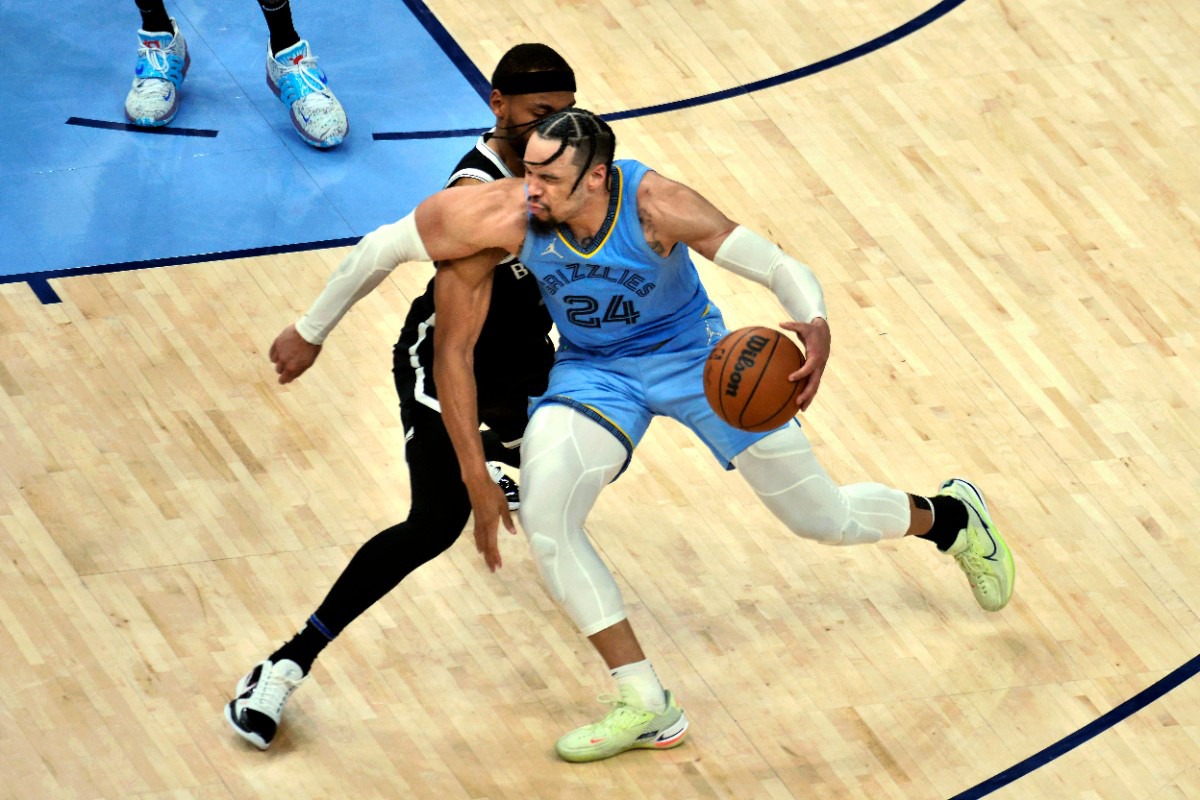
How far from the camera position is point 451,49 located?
318 inches

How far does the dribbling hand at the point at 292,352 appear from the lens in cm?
513

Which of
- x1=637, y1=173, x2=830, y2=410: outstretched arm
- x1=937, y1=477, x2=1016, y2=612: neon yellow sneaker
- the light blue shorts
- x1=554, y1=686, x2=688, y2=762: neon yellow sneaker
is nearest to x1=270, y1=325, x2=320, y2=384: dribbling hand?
the light blue shorts

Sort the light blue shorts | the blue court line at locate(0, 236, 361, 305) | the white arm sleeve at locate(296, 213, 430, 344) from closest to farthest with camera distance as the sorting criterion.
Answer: the white arm sleeve at locate(296, 213, 430, 344) → the light blue shorts → the blue court line at locate(0, 236, 361, 305)

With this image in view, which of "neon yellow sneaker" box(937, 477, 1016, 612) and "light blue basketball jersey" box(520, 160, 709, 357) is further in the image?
"neon yellow sneaker" box(937, 477, 1016, 612)

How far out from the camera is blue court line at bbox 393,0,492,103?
25.9 feet

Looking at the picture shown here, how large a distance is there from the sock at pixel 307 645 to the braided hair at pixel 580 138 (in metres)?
1.39

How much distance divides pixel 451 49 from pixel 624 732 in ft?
12.8

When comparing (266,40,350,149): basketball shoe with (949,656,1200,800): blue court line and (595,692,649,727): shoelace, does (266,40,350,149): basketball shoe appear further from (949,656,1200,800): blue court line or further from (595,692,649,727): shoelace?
(949,656,1200,800): blue court line

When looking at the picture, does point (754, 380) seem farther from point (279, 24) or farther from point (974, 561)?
point (279, 24)

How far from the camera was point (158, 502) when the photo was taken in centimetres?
594

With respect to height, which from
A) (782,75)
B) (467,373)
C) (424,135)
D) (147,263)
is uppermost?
(467,373)

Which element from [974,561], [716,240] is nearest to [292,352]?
[716,240]

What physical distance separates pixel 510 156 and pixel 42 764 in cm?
210

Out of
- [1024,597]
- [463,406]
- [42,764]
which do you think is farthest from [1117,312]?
[42,764]
